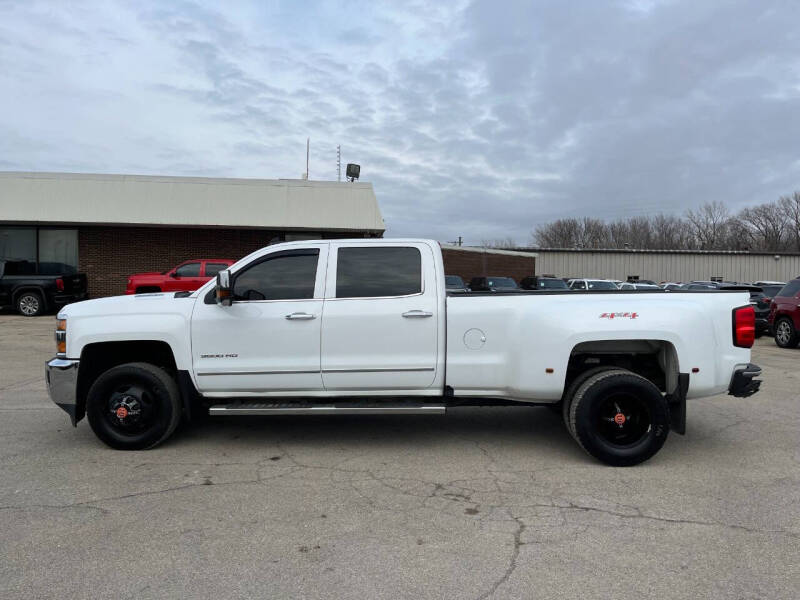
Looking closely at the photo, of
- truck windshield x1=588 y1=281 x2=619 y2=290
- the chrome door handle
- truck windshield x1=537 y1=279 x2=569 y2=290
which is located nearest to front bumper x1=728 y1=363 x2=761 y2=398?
the chrome door handle

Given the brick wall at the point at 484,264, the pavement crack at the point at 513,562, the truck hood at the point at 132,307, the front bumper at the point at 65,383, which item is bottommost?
the pavement crack at the point at 513,562

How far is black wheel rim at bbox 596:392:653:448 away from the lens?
5156mm

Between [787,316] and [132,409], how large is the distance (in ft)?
49.1

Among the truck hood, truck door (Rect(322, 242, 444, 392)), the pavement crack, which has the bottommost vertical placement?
the pavement crack

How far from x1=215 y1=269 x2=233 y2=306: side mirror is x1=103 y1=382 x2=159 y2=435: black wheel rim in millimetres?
1062

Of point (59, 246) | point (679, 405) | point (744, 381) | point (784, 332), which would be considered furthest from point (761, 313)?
point (59, 246)

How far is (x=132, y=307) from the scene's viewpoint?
548 cm

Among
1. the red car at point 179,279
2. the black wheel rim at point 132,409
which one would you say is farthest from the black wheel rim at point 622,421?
the red car at point 179,279

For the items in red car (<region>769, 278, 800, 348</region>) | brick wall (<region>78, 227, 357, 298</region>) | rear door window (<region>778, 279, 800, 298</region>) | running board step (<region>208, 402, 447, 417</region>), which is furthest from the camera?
brick wall (<region>78, 227, 357, 298</region>)

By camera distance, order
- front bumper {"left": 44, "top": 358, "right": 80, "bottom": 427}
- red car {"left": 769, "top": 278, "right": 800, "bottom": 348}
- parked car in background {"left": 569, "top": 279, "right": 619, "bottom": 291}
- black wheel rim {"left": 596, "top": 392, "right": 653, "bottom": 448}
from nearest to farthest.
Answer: black wheel rim {"left": 596, "top": 392, "right": 653, "bottom": 448} < front bumper {"left": 44, "top": 358, "right": 80, "bottom": 427} < red car {"left": 769, "top": 278, "right": 800, "bottom": 348} < parked car in background {"left": 569, "top": 279, "right": 619, "bottom": 291}

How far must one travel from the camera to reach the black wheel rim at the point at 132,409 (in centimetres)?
543

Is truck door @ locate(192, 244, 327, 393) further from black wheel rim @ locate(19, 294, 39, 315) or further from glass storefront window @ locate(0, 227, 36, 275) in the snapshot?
glass storefront window @ locate(0, 227, 36, 275)

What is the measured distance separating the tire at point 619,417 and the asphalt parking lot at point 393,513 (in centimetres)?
17

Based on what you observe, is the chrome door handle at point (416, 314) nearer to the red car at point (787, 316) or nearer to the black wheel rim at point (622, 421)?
the black wheel rim at point (622, 421)
